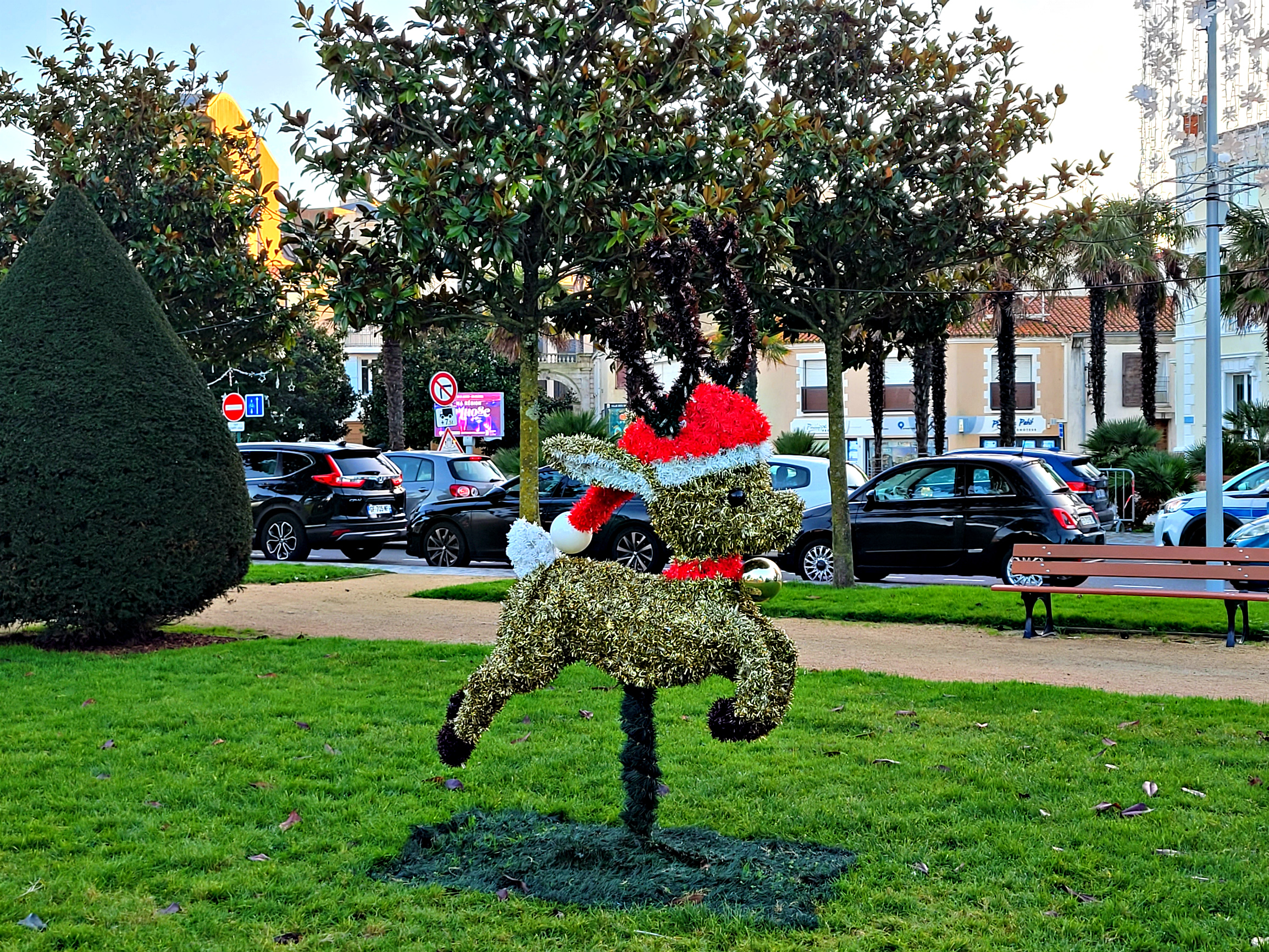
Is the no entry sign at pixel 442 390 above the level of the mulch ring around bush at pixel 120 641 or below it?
above

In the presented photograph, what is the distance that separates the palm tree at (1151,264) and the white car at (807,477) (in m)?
14.1

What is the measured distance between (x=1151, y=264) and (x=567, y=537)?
29140 millimetres

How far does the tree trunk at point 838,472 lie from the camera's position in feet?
43.0

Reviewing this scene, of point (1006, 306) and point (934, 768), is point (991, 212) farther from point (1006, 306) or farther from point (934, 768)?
point (1006, 306)

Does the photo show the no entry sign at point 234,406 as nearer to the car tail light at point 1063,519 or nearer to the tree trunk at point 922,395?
the car tail light at point 1063,519

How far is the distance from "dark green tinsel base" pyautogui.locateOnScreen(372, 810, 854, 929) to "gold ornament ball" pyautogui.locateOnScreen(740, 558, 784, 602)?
0.97 m

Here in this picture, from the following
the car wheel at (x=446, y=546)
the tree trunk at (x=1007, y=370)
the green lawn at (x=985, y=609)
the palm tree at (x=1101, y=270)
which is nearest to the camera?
the green lawn at (x=985, y=609)

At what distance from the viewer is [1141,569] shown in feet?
33.6

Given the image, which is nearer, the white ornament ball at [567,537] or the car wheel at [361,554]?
the white ornament ball at [567,537]

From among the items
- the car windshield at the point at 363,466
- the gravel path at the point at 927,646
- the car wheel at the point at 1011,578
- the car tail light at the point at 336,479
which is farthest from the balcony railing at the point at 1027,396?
the gravel path at the point at 927,646

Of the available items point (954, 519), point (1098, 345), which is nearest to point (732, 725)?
point (954, 519)

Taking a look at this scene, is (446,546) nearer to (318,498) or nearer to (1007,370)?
(318,498)

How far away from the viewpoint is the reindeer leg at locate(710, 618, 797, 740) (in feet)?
13.9

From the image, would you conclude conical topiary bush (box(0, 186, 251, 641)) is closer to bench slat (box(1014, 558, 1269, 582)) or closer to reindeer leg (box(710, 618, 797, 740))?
reindeer leg (box(710, 618, 797, 740))
